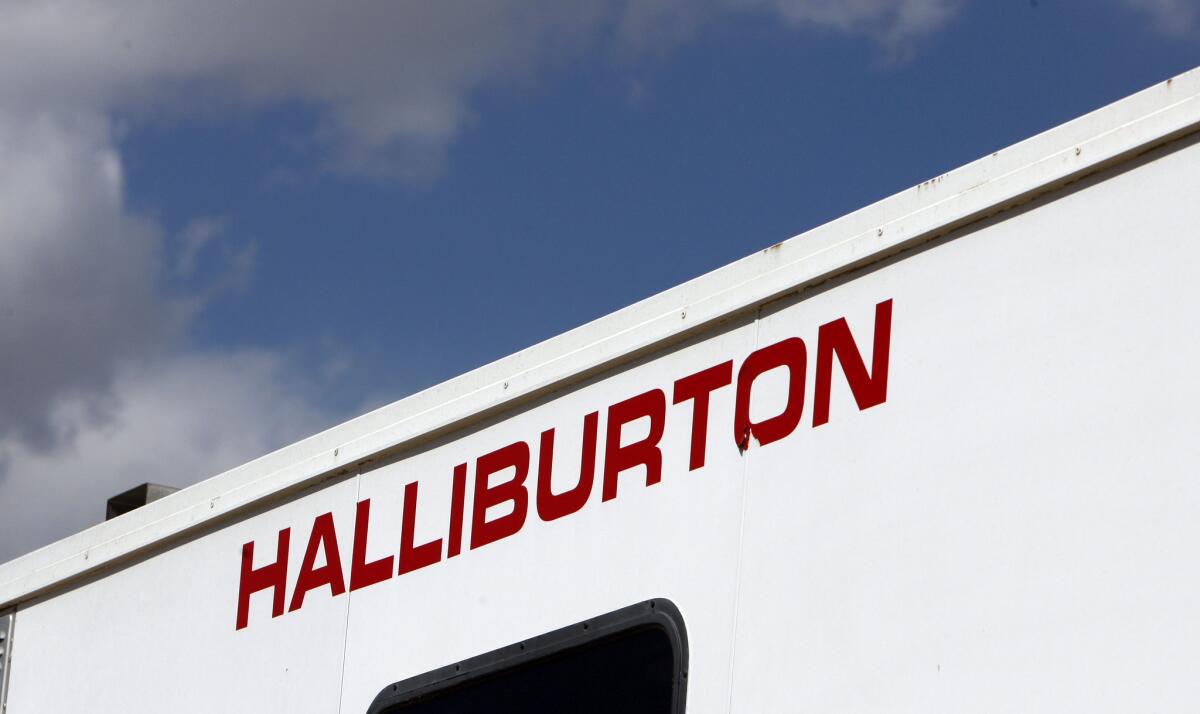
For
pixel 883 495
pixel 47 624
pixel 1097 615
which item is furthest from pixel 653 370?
pixel 47 624

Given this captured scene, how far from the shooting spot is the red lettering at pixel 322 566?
4.24 metres

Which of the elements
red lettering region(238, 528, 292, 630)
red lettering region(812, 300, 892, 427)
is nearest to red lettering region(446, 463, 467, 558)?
red lettering region(238, 528, 292, 630)

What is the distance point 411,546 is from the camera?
4.08m

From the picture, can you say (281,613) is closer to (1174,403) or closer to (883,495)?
(883,495)

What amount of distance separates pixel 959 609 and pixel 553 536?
1.06 m

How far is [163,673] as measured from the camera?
4578 mm

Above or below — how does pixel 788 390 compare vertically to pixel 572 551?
above

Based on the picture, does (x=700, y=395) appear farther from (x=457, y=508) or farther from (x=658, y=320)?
(x=457, y=508)

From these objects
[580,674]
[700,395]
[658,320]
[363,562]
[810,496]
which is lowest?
[580,674]

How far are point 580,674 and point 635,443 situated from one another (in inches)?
17.9

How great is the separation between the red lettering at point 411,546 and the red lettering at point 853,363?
1.06m

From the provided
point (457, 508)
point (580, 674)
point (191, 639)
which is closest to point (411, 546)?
point (457, 508)

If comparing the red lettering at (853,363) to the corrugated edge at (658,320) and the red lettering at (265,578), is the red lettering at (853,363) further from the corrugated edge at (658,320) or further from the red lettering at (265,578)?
the red lettering at (265,578)

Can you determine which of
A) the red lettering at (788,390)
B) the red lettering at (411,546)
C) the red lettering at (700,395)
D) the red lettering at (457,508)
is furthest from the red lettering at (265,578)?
the red lettering at (788,390)
